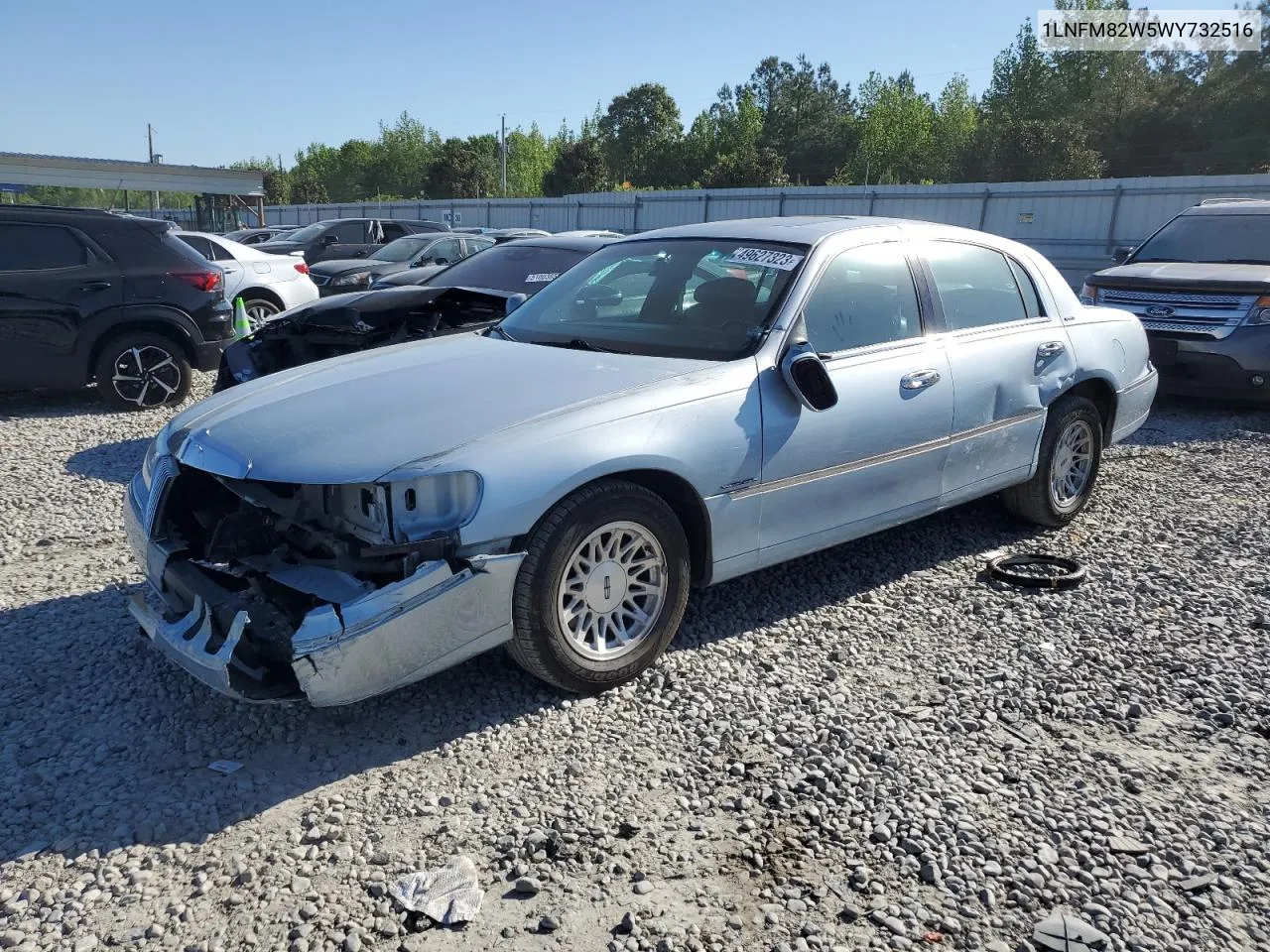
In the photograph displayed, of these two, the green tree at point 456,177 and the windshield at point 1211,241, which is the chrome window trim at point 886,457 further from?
the green tree at point 456,177

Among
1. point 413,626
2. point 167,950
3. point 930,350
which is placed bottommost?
point 167,950

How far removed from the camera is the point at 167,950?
245 cm

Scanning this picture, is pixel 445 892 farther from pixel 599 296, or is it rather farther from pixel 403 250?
pixel 403 250

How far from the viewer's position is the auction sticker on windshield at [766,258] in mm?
4371

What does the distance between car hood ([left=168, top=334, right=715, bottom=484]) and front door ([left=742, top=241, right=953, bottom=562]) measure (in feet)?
1.77

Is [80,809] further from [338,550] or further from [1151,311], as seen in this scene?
[1151,311]

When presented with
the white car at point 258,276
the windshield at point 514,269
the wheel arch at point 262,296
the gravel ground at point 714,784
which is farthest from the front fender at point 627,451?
the wheel arch at point 262,296

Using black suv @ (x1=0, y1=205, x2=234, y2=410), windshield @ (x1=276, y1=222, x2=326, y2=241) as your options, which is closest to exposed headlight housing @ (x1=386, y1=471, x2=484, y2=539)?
black suv @ (x1=0, y1=205, x2=234, y2=410)

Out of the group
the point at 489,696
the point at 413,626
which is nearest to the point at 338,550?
the point at 413,626

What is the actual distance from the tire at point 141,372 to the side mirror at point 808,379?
665cm

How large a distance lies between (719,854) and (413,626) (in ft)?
3.77

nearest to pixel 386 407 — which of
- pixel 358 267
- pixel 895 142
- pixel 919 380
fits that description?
pixel 919 380

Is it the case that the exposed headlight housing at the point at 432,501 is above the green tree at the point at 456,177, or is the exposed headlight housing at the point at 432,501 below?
below

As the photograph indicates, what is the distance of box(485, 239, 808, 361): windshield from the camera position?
13.9 ft
